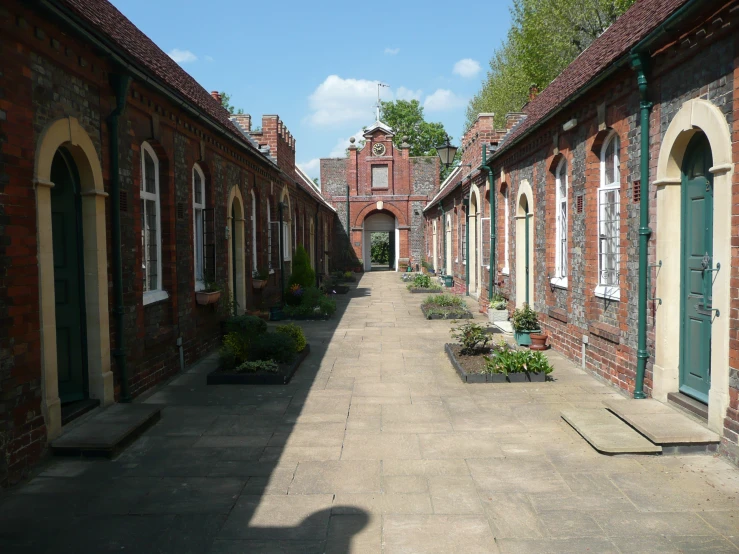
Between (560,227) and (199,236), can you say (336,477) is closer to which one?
(199,236)

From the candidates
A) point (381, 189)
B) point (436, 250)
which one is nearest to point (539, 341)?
point (436, 250)

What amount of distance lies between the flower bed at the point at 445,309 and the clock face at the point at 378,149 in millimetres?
24038

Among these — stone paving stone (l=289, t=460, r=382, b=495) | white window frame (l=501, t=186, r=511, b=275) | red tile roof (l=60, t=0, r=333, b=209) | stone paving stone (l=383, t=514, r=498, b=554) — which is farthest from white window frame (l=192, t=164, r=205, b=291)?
stone paving stone (l=383, t=514, r=498, b=554)

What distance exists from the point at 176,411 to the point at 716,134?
6.26 meters

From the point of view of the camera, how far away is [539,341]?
1093cm

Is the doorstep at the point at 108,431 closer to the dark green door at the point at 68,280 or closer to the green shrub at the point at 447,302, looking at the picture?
the dark green door at the point at 68,280

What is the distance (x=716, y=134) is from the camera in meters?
5.54

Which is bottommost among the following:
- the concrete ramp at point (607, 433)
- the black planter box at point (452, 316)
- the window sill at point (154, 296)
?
the concrete ramp at point (607, 433)

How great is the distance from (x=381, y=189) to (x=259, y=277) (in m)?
25.9

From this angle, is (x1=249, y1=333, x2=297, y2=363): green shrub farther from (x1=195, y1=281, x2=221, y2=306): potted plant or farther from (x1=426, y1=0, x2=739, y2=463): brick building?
(x1=426, y1=0, x2=739, y2=463): brick building

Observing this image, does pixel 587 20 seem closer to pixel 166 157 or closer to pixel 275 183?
pixel 275 183

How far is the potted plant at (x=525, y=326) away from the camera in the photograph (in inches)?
452

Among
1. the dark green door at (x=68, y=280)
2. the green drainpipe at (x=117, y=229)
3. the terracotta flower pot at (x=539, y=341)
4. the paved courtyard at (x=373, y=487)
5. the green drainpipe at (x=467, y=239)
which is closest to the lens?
the paved courtyard at (x=373, y=487)

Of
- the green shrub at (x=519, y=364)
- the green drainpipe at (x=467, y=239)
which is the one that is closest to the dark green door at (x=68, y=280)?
the green shrub at (x=519, y=364)
